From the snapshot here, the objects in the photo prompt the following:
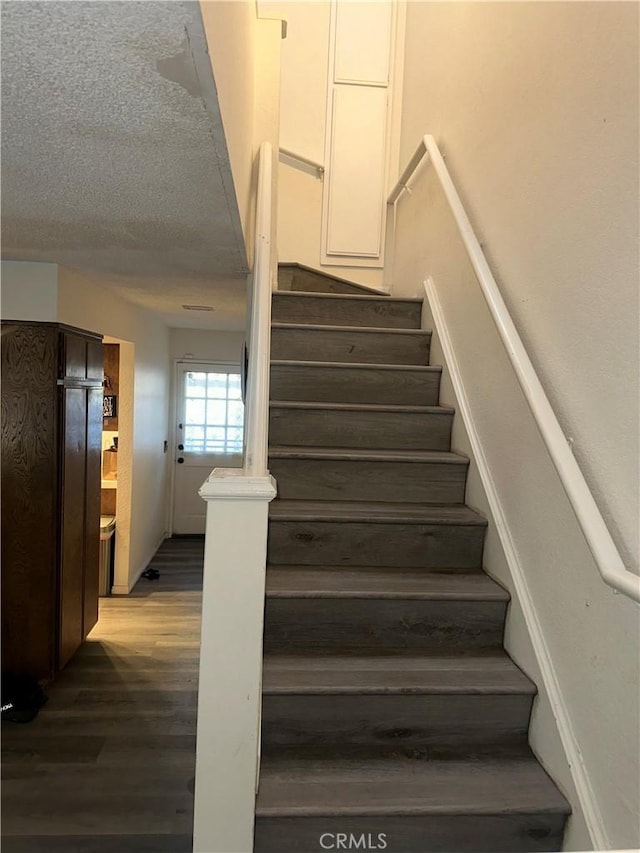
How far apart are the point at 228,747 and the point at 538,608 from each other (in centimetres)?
92

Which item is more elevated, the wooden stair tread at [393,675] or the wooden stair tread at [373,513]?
the wooden stair tread at [373,513]

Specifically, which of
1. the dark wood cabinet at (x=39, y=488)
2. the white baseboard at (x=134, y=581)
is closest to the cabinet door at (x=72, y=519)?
the dark wood cabinet at (x=39, y=488)

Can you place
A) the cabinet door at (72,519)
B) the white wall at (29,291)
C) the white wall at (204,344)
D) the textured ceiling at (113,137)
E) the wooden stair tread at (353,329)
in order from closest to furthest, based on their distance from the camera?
the textured ceiling at (113,137)
the wooden stair tread at (353,329)
the white wall at (29,291)
the cabinet door at (72,519)
the white wall at (204,344)

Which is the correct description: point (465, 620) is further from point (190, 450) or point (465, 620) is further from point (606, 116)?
point (190, 450)

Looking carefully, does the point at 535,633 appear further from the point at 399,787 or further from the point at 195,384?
the point at 195,384

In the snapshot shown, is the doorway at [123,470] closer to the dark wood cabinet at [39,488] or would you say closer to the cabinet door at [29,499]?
the dark wood cabinet at [39,488]

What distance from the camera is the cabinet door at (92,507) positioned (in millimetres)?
3449

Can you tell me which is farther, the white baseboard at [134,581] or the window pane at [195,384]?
the window pane at [195,384]

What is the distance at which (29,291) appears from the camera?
279 cm

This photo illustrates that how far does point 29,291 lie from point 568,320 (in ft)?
8.32

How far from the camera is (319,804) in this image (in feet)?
4.38

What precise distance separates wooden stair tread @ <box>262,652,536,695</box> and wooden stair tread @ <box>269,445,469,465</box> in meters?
0.73

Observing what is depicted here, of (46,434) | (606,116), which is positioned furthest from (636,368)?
(46,434)

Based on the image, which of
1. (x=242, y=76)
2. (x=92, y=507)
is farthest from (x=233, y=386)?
(x=242, y=76)
